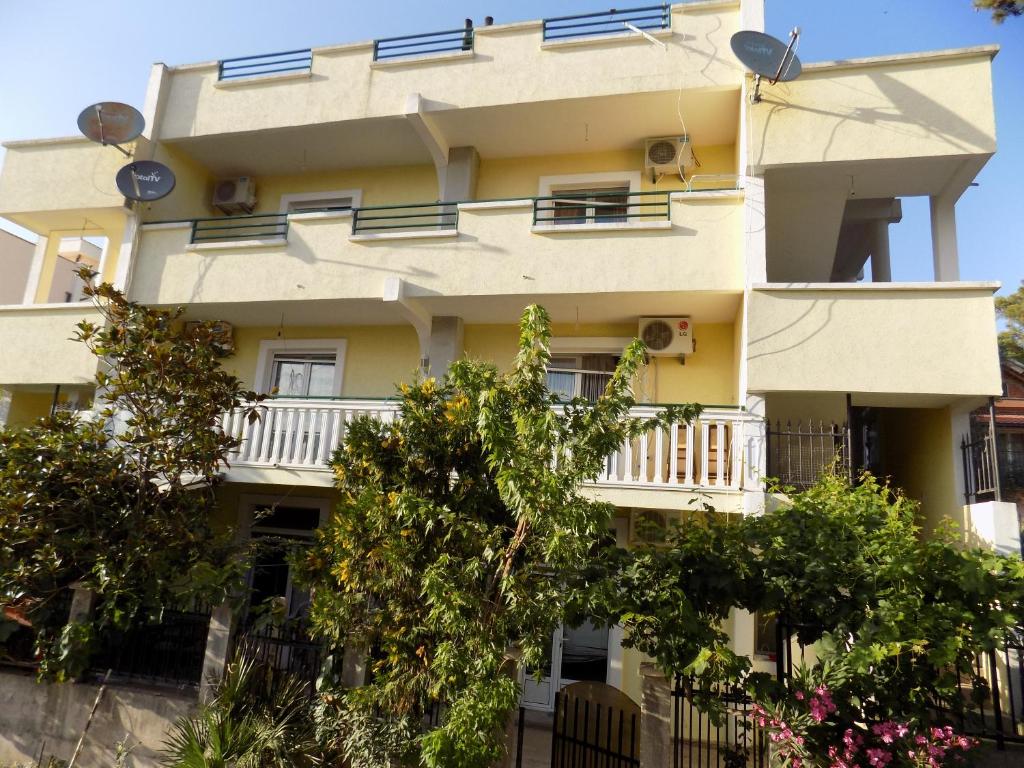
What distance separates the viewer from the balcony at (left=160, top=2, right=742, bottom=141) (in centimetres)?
986

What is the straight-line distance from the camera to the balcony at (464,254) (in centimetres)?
932

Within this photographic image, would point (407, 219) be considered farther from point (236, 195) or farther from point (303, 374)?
point (236, 195)

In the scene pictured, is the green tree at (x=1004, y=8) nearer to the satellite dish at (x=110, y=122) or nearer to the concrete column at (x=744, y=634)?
the concrete column at (x=744, y=634)

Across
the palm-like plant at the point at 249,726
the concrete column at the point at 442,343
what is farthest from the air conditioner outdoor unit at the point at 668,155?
the palm-like plant at the point at 249,726

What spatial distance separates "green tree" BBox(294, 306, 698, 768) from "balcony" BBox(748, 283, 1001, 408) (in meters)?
4.00

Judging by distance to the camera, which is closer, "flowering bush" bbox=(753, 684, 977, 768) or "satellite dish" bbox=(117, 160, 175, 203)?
"flowering bush" bbox=(753, 684, 977, 768)

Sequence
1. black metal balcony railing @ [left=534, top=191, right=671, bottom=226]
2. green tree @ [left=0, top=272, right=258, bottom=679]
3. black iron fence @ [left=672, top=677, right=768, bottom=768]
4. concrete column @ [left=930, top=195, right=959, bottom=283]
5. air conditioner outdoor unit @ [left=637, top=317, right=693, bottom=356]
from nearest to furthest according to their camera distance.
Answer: black iron fence @ [left=672, top=677, right=768, bottom=768]
green tree @ [left=0, top=272, right=258, bottom=679]
concrete column @ [left=930, top=195, right=959, bottom=283]
air conditioner outdoor unit @ [left=637, top=317, right=693, bottom=356]
black metal balcony railing @ [left=534, top=191, right=671, bottom=226]

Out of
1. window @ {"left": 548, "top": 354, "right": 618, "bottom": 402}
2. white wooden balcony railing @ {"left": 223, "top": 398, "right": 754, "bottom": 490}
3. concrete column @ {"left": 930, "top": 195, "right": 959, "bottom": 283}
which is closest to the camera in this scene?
white wooden balcony railing @ {"left": 223, "top": 398, "right": 754, "bottom": 490}

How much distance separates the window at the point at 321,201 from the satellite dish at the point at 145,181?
202 centimetres

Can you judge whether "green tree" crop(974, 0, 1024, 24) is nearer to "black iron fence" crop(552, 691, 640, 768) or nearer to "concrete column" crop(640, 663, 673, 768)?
"concrete column" crop(640, 663, 673, 768)

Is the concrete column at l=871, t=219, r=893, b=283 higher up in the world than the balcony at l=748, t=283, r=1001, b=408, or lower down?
higher up

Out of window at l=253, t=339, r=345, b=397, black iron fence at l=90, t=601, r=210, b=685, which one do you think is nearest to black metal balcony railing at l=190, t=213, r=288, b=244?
window at l=253, t=339, r=345, b=397

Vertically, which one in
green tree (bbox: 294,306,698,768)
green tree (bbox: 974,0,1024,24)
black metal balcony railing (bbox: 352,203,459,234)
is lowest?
green tree (bbox: 294,306,698,768)

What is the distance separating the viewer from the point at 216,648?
21.3 ft
